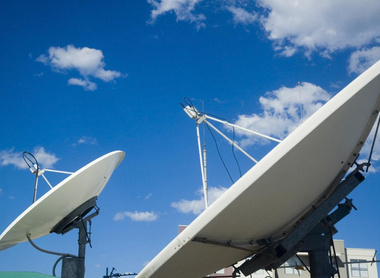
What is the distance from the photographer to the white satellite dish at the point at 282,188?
830 cm

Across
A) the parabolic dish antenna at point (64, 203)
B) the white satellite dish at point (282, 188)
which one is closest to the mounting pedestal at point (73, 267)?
the parabolic dish antenna at point (64, 203)

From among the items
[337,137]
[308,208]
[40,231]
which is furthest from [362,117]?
[40,231]

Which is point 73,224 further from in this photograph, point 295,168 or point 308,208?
point 295,168

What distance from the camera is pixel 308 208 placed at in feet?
38.1

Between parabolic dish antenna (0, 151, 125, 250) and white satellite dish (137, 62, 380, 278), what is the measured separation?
4.73 meters

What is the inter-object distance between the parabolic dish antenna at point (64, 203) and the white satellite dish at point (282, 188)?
4730 mm

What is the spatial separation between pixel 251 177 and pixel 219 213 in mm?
814

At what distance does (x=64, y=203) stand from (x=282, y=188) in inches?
317

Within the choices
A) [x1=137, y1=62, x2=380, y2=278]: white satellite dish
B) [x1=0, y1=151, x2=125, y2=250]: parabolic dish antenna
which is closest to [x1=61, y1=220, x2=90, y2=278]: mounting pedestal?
[x1=0, y1=151, x2=125, y2=250]: parabolic dish antenna

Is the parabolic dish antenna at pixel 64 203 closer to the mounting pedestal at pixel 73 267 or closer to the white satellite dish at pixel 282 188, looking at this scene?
the mounting pedestal at pixel 73 267

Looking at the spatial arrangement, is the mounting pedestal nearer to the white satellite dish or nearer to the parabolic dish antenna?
the parabolic dish antenna

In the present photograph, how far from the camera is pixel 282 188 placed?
968 cm

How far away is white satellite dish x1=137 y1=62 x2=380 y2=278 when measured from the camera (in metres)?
8.30

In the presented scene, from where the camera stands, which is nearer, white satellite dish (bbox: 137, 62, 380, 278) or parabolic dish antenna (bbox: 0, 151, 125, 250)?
white satellite dish (bbox: 137, 62, 380, 278)
